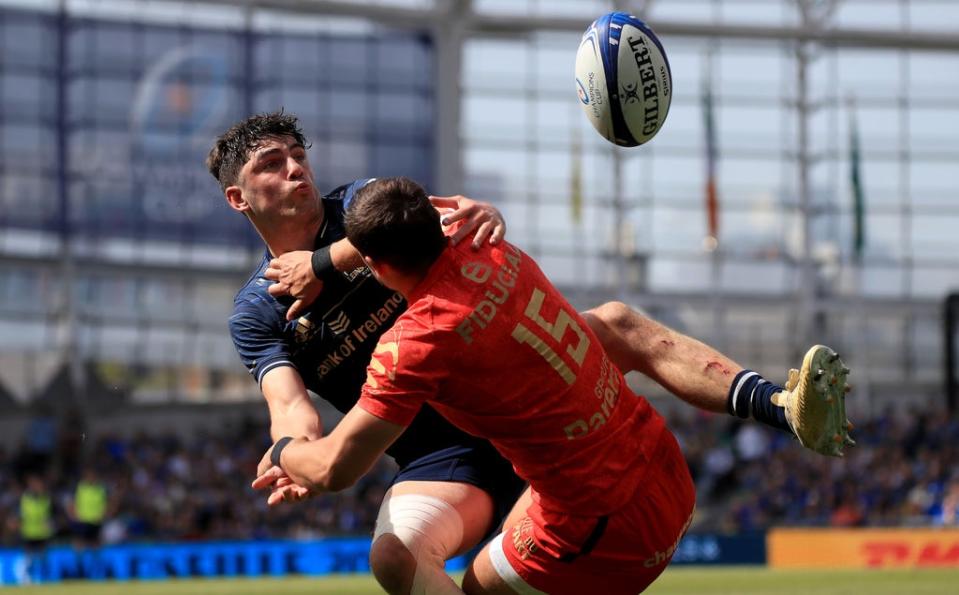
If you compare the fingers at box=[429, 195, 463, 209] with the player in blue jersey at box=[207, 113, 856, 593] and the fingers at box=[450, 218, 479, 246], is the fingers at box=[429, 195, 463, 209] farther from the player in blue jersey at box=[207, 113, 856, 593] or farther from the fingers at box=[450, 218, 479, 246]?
the fingers at box=[450, 218, 479, 246]

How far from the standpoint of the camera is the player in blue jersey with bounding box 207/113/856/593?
529cm

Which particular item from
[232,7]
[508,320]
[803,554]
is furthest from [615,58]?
[232,7]

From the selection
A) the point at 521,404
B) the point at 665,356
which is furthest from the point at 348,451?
the point at 665,356

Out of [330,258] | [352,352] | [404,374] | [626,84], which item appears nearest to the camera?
[404,374]

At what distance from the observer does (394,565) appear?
5188 millimetres

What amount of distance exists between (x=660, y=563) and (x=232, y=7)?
29.8m

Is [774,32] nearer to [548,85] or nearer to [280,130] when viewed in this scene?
[548,85]

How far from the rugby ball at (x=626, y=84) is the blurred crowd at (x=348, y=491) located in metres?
16.4

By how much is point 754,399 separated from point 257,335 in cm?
202

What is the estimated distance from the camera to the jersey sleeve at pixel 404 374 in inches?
182

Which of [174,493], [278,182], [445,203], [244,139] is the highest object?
[244,139]

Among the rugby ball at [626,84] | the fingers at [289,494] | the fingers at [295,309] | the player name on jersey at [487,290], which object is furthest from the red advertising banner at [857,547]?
the player name on jersey at [487,290]

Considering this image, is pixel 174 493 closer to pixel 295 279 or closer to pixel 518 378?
pixel 295 279

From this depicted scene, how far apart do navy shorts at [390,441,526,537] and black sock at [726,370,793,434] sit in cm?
109
